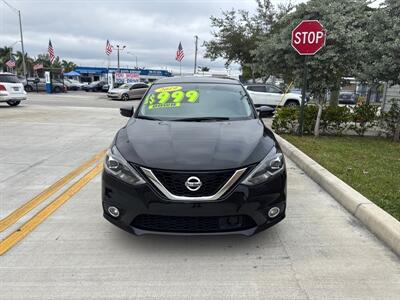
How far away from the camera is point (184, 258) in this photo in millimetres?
3553

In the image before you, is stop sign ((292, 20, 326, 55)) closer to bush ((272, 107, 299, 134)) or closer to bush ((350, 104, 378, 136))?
bush ((272, 107, 299, 134))

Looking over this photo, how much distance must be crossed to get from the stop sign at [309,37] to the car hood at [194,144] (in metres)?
5.64

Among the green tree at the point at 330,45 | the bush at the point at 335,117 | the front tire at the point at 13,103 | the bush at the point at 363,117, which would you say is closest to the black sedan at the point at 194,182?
the green tree at the point at 330,45

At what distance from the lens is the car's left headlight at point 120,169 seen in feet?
11.3

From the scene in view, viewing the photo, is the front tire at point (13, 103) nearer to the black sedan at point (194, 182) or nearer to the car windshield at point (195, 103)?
the car windshield at point (195, 103)

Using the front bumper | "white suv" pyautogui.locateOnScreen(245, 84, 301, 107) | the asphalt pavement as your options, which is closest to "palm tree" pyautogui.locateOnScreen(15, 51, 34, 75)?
the asphalt pavement

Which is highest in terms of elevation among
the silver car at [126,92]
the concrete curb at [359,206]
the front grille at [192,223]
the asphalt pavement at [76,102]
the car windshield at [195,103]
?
the car windshield at [195,103]

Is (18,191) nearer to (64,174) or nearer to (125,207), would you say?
(64,174)

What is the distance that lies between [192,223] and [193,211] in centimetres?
15

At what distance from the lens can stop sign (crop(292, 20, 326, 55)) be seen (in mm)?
9234

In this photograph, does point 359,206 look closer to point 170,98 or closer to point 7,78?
point 170,98

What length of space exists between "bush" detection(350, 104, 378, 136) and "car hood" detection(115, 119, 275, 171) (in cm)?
753

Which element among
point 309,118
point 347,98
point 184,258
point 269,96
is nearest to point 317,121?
point 309,118

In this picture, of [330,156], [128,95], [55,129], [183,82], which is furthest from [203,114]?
[128,95]
